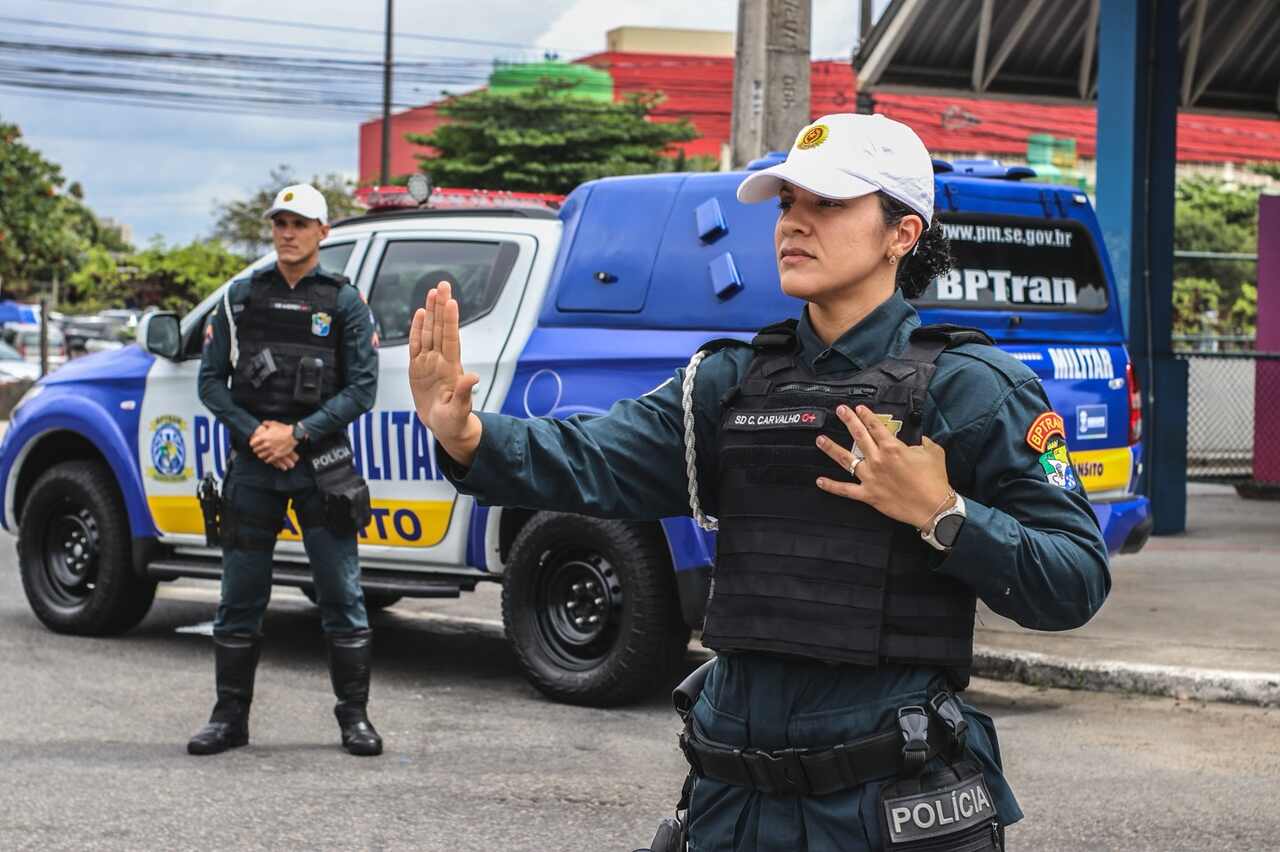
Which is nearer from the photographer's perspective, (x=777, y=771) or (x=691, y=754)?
(x=777, y=771)

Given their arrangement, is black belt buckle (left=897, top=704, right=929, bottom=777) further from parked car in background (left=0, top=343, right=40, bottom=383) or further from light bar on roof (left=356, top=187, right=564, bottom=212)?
parked car in background (left=0, top=343, right=40, bottom=383)

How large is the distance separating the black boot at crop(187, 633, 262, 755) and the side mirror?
191 centimetres

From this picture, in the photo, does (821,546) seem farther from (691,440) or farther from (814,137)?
(814,137)


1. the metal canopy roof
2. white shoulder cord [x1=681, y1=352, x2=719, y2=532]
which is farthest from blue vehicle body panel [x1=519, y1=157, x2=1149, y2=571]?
the metal canopy roof

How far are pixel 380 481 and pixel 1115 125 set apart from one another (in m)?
6.73

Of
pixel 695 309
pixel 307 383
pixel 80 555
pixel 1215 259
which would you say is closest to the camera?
pixel 307 383

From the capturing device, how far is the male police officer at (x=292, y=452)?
21.0ft

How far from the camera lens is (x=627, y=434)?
9.27 ft

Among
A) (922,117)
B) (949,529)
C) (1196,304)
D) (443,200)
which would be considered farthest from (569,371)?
(922,117)

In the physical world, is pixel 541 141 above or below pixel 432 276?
above

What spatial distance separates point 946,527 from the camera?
2.41 meters

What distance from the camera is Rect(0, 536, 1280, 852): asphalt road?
538 centimetres

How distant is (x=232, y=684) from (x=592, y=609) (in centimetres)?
149

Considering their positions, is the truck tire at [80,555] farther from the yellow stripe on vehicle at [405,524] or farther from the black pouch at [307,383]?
the black pouch at [307,383]
